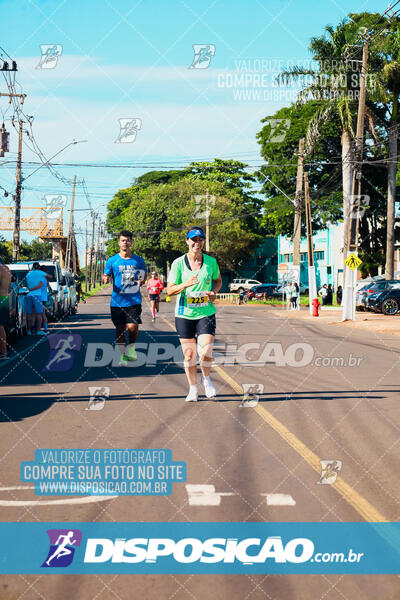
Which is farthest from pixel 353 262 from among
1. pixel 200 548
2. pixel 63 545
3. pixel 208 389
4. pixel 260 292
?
pixel 260 292

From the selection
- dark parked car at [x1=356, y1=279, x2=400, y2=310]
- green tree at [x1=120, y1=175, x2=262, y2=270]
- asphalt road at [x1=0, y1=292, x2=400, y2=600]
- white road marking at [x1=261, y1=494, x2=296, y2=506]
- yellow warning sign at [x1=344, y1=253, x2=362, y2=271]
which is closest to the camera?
asphalt road at [x1=0, y1=292, x2=400, y2=600]

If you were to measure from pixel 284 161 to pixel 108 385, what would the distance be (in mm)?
43327

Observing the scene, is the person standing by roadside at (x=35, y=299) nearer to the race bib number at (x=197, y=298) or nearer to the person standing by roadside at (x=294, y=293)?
A: the race bib number at (x=197, y=298)

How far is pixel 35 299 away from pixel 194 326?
10599 millimetres

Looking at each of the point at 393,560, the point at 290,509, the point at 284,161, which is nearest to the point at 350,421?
A: the point at 290,509

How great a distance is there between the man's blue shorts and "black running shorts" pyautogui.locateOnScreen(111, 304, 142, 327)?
7.05 m

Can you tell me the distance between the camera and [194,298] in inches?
360

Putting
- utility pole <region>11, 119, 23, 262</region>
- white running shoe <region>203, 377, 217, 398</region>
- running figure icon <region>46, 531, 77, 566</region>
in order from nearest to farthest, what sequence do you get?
running figure icon <region>46, 531, 77, 566</region>
white running shoe <region>203, 377, 217, 398</region>
utility pole <region>11, 119, 23, 262</region>

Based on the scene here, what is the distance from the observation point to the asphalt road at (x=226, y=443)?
3.98 meters

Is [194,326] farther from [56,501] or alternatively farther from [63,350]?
[63,350]

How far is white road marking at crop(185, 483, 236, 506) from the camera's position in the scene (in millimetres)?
5236

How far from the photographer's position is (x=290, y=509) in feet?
16.7

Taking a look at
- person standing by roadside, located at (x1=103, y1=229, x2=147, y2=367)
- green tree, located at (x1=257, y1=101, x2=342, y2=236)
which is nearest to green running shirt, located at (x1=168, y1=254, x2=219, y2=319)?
person standing by roadside, located at (x1=103, y1=229, x2=147, y2=367)

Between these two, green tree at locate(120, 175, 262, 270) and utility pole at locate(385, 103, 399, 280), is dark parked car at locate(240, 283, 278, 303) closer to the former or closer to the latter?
green tree at locate(120, 175, 262, 270)
